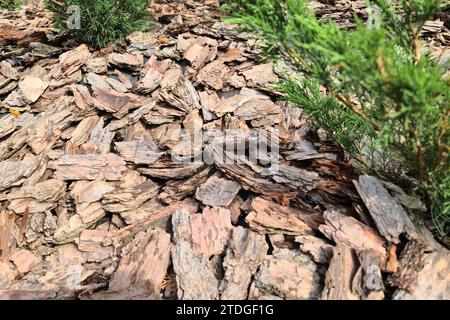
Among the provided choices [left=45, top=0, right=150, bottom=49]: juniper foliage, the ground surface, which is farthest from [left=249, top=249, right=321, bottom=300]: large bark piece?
[left=45, top=0, right=150, bottom=49]: juniper foliage

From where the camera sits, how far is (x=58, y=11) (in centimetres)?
536

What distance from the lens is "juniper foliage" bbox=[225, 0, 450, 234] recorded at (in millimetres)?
1892

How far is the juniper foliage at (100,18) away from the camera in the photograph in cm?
514

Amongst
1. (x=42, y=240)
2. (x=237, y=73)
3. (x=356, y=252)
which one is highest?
(x=237, y=73)

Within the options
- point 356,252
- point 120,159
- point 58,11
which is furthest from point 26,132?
point 356,252

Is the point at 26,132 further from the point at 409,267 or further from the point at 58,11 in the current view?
the point at 409,267

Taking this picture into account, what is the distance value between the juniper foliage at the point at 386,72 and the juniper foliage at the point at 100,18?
334 cm

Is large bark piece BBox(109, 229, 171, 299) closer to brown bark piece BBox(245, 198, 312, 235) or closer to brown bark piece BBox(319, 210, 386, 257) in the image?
brown bark piece BBox(245, 198, 312, 235)

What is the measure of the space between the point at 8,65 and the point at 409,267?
5.12m

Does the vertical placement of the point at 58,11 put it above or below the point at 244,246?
above

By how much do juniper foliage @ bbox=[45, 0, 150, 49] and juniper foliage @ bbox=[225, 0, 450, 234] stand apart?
3.34m

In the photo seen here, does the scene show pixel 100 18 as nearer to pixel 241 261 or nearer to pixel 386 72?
pixel 241 261

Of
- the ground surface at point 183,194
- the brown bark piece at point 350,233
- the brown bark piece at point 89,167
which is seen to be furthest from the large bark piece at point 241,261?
the brown bark piece at point 89,167

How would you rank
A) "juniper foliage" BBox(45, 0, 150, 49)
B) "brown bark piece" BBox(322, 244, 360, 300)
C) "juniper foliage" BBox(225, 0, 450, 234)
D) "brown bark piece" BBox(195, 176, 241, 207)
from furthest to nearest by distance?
1. "juniper foliage" BBox(45, 0, 150, 49)
2. "brown bark piece" BBox(195, 176, 241, 207)
3. "brown bark piece" BBox(322, 244, 360, 300)
4. "juniper foliage" BBox(225, 0, 450, 234)
